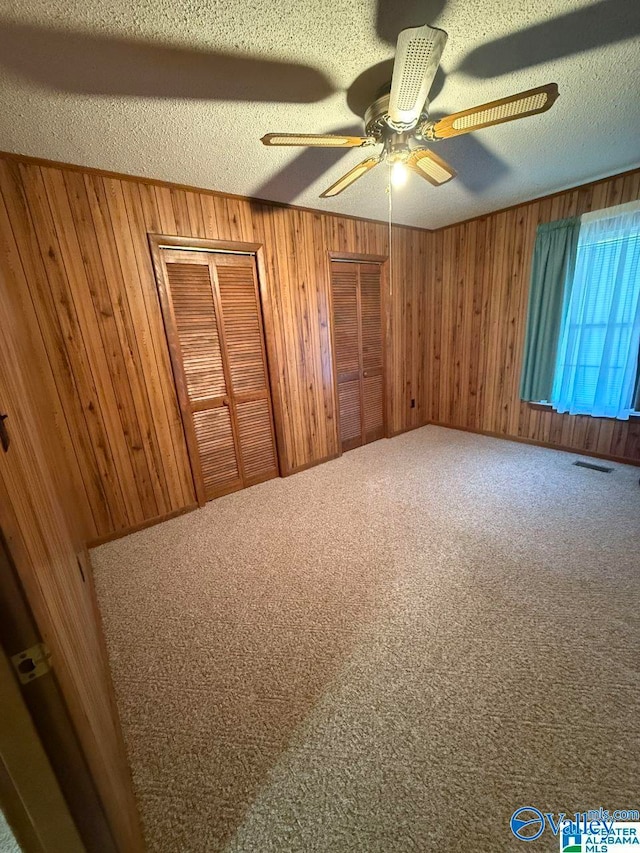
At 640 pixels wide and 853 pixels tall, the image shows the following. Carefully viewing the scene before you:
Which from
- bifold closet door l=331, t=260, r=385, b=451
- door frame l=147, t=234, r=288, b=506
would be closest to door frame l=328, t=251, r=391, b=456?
bifold closet door l=331, t=260, r=385, b=451

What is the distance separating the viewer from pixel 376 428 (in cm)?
397

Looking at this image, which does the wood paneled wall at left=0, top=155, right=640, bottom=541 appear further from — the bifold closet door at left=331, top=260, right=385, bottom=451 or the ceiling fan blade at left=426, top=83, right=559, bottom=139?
the ceiling fan blade at left=426, top=83, right=559, bottom=139

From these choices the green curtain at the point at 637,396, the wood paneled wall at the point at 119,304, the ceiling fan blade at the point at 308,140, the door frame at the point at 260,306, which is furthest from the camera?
the green curtain at the point at 637,396

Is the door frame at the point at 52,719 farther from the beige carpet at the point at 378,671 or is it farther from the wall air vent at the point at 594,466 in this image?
the wall air vent at the point at 594,466

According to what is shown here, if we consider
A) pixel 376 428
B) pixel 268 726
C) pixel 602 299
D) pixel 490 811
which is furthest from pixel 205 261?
pixel 602 299

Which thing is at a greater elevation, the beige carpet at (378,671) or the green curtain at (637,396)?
the green curtain at (637,396)

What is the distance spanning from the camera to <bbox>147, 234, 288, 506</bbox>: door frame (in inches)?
89.5

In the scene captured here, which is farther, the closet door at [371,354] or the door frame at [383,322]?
the closet door at [371,354]

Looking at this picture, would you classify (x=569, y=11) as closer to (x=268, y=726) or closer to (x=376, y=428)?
(x=268, y=726)

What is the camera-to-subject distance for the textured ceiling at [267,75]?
1123 millimetres

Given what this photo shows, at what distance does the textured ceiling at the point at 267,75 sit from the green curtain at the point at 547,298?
876 millimetres

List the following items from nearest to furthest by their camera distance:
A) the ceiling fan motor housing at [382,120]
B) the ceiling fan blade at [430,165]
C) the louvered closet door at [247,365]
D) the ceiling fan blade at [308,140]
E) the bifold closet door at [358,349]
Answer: the ceiling fan blade at [308,140]
the ceiling fan motor housing at [382,120]
the ceiling fan blade at [430,165]
the louvered closet door at [247,365]
the bifold closet door at [358,349]

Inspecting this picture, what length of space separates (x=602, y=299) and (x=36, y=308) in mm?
4312

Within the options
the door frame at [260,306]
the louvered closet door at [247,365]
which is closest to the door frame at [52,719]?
the door frame at [260,306]
